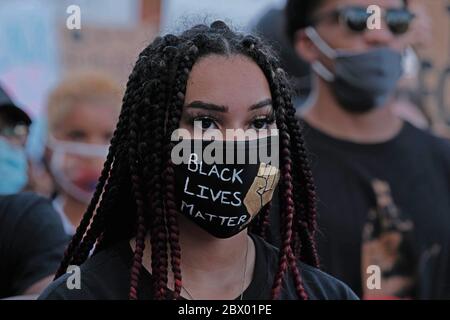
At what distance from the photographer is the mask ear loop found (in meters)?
4.84

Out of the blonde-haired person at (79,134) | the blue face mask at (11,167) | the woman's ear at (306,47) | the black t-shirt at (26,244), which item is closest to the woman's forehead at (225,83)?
the black t-shirt at (26,244)

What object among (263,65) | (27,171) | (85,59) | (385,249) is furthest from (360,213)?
(85,59)

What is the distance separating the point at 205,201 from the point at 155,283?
0.73ft

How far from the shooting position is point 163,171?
251 centimetres

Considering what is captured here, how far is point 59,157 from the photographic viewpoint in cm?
530

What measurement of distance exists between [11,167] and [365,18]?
163 centimetres

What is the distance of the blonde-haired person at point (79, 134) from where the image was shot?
201 inches

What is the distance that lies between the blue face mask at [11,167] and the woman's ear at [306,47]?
1.34 meters

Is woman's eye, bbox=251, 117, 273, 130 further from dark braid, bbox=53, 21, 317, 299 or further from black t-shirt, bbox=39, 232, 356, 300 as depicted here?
black t-shirt, bbox=39, 232, 356, 300

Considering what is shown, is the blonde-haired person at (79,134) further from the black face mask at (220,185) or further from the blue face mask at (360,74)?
the black face mask at (220,185)

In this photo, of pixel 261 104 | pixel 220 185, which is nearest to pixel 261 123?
pixel 261 104

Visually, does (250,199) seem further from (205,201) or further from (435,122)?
(435,122)

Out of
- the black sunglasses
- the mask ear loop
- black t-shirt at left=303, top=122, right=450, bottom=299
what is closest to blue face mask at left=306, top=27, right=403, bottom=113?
the mask ear loop

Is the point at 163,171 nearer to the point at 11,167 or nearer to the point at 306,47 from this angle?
the point at 11,167
